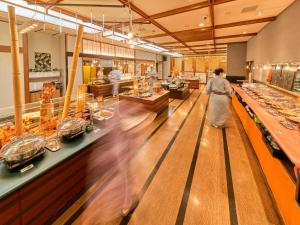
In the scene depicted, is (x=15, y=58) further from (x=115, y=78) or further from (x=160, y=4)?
(x=115, y=78)

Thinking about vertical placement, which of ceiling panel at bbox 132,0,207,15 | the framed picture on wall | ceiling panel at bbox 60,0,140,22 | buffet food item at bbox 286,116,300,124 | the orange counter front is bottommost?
the orange counter front

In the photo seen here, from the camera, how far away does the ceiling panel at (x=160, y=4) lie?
3891 millimetres

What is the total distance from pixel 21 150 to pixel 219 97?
16.1ft

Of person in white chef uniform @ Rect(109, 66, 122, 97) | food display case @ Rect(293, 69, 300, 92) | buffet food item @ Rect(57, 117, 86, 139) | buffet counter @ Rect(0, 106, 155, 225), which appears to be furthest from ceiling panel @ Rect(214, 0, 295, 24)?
person in white chef uniform @ Rect(109, 66, 122, 97)

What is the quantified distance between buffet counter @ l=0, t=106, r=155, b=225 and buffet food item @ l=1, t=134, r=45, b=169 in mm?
72

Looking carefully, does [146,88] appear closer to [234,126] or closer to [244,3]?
[234,126]

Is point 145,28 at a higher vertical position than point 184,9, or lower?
higher

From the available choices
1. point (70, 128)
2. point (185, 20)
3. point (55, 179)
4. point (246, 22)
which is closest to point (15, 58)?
point (70, 128)

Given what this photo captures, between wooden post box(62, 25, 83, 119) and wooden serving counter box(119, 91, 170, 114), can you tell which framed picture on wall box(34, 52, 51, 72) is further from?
wooden post box(62, 25, 83, 119)

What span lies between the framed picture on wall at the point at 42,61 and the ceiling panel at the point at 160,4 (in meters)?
5.77

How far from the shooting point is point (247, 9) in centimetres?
446

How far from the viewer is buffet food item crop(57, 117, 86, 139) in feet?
6.13

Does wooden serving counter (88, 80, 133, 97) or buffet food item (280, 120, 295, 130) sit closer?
buffet food item (280, 120, 295, 130)

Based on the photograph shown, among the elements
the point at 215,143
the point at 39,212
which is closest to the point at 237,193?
the point at 215,143
